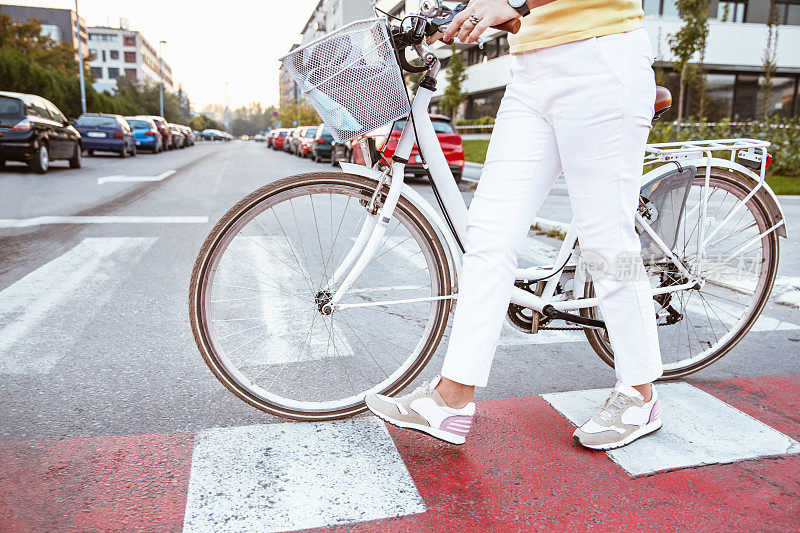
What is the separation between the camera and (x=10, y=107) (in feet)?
44.8

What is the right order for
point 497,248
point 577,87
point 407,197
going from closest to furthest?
point 577,87
point 497,248
point 407,197

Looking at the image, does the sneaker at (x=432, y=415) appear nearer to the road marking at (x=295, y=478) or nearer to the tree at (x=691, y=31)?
the road marking at (x=295, y=478)

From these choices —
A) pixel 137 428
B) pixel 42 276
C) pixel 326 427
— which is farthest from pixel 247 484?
pixel 42 276

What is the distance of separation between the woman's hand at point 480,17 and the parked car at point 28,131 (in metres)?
14.4

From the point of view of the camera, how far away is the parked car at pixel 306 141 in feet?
93.6

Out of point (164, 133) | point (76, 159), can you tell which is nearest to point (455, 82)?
point (164, 133)

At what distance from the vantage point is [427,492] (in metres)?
1.95

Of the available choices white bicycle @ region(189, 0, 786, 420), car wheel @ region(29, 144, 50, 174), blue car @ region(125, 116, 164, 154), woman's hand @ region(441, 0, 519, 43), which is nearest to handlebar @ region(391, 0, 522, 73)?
white bicycle @ region(189, 0, 786, 420)

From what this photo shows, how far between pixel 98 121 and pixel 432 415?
2390 centimetres

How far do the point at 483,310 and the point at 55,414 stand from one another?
65.9 inches

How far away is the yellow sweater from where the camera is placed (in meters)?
1.91

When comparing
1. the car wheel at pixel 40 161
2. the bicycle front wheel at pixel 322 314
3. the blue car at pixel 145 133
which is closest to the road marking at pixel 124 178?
the car wheel at pixel 40 161

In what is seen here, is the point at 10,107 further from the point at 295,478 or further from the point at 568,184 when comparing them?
the point at 568,184

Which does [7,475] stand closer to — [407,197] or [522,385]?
[407,197]
